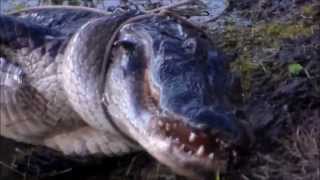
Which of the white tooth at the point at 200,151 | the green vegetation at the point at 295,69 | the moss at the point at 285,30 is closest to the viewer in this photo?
the white tooth at the point at 200,151

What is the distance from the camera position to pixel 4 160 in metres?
4.55

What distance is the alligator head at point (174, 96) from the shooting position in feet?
10.9

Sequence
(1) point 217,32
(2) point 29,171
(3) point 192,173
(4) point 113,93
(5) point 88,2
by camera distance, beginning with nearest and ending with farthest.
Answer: (3) point 192,173, (4) point 113,93, (2) point 29,171, (1) point 217,32, (5) point 88,2

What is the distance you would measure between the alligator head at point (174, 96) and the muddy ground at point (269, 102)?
0.17 m

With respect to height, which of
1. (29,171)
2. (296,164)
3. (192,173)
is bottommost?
(29,171)

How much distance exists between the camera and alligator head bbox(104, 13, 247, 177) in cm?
333

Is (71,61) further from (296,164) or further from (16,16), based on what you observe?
(296,164)

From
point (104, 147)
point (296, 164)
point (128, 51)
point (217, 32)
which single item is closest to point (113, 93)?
point (128, 51)

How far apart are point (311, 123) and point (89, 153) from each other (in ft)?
3.29

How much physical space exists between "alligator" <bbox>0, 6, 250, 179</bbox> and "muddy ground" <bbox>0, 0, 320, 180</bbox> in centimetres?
12

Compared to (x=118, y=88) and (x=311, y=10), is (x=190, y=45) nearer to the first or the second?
(x=118, y=88)

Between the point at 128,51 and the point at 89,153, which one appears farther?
the point at 89,153

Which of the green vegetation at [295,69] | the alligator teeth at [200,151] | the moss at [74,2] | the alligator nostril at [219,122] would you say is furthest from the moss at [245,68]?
the moss at [74,2]

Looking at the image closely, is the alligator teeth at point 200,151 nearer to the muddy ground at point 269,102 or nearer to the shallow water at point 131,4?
the muddy ground at point 269,102
